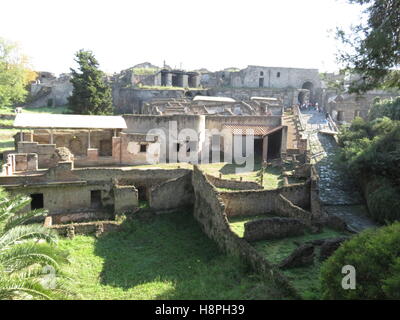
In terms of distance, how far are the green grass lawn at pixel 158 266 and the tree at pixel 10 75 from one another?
944 inches

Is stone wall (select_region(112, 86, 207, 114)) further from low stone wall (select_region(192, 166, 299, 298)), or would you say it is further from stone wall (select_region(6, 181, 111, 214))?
low stone wall (select_region(192, 166, 299, 298))

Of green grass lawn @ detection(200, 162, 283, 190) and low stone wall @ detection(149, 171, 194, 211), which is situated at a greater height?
green grass lawn @ detection(200, 162, 283, 190)

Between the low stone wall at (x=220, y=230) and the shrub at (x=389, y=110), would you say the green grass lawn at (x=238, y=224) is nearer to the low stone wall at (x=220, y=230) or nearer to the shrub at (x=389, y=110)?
the low stone wall at (x=220, y=230)

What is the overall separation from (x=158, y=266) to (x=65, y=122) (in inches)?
443

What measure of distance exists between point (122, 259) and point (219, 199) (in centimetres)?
406

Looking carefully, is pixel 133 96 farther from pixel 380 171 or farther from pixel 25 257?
pixel 25 257

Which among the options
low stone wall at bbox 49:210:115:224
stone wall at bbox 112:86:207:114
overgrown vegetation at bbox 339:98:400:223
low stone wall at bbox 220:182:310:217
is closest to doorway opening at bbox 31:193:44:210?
low stone wall at bbox 49:210:115:224

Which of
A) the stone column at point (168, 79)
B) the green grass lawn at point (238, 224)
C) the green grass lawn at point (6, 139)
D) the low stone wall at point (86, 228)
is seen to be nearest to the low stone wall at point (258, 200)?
the green grass lawn at point (238, 224)

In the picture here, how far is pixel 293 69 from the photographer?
47250mm

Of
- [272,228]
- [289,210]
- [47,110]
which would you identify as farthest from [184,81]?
[272,228]

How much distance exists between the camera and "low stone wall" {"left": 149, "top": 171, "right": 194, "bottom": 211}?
16234mm

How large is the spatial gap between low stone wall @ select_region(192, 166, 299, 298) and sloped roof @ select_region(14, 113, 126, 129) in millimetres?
7112

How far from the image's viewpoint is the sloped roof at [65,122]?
18.8m
